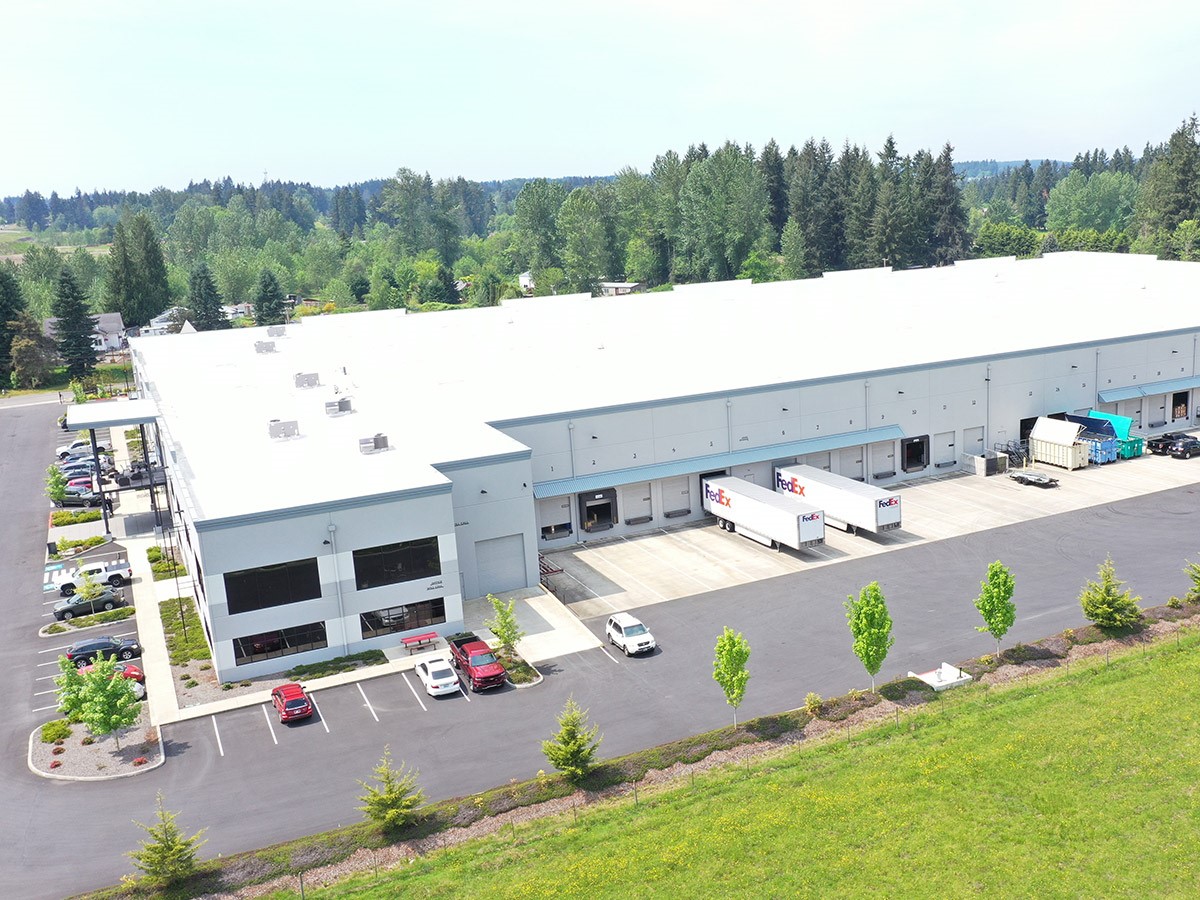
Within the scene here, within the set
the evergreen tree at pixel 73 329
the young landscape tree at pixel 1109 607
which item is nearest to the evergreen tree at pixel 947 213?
the evergreen tree at pixel 73 329

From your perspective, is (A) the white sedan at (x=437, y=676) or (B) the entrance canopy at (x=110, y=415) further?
(B) the entrance canopy at (x=110, y=415)

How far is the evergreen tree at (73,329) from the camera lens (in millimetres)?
113625

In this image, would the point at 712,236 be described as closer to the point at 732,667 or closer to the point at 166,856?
the point at 732,667

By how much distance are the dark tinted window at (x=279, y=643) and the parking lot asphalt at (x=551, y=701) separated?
9.42 feet

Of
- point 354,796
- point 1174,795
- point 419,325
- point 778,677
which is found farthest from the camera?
point 419,325

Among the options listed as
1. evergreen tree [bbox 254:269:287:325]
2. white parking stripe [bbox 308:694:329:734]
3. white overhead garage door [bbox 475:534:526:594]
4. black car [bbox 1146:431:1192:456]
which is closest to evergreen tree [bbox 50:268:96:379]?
evergreen tree [bbox 254:269:287:325]

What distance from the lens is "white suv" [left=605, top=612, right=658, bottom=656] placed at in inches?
1553

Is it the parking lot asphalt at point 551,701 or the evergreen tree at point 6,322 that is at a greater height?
the evergreen tree at point 6,322

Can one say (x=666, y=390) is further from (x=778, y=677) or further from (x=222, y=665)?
(x=222, y=665)

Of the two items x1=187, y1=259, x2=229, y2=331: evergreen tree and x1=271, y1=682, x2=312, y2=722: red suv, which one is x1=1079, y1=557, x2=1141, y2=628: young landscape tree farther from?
x1=187, y1=259, x2=229, y2=331: evergreen tree

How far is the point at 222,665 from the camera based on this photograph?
1534 inches

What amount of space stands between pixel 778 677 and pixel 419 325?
5194cm

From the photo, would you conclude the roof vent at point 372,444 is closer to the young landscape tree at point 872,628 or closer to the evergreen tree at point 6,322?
the young landscape tree at point 872,628

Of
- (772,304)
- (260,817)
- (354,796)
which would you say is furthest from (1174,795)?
(772,304)
